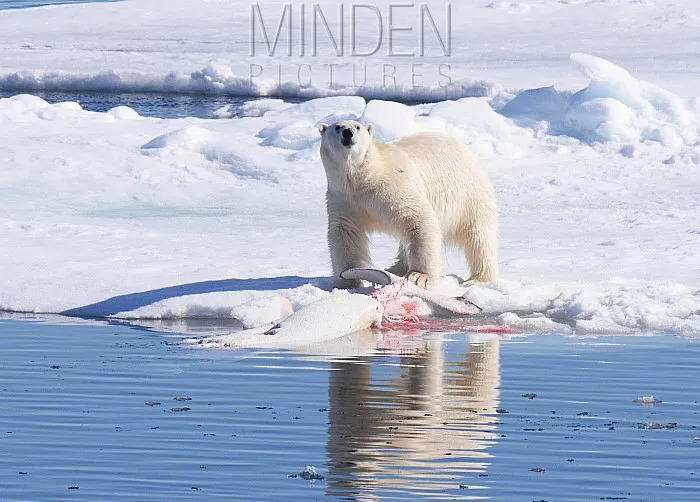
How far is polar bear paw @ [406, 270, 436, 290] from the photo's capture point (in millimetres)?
7168

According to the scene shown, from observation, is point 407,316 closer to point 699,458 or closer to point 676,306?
point 676,306

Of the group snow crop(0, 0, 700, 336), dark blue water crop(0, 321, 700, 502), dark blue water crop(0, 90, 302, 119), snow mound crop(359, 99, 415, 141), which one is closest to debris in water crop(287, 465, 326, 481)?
dark blue water crop(0, 321, 700, 502)

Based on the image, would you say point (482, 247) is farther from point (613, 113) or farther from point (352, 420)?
point (613, 113)

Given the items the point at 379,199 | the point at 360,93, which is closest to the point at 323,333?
the point at 379,199

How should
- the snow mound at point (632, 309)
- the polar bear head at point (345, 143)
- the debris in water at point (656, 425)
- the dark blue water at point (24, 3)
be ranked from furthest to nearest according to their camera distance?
the dark blue water at point (24, 3), the polar bear head at point (345, 143), the snow mound at point (632, 309), the debris in water at point (656, 425)

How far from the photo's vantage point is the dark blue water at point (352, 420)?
3.80 meters

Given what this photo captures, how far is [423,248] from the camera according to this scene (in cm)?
720

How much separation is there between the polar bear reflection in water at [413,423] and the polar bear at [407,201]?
1195mm

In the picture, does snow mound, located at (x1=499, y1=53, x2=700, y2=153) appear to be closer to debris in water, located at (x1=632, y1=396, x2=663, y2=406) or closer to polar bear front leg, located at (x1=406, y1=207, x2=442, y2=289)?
polar bear front leg, located at (x1=406, y1=207, x2=442, y2=289)

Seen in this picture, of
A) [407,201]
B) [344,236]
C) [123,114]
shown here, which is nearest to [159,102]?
[123,114]

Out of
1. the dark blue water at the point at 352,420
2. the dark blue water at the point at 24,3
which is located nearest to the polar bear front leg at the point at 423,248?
the dark blue water at the point at 352,420

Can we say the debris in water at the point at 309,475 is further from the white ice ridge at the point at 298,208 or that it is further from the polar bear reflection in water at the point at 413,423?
the white ice ridge at the point at 298,208

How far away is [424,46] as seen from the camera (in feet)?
69.3

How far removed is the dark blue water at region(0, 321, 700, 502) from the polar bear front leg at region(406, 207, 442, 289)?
35.0 inches
